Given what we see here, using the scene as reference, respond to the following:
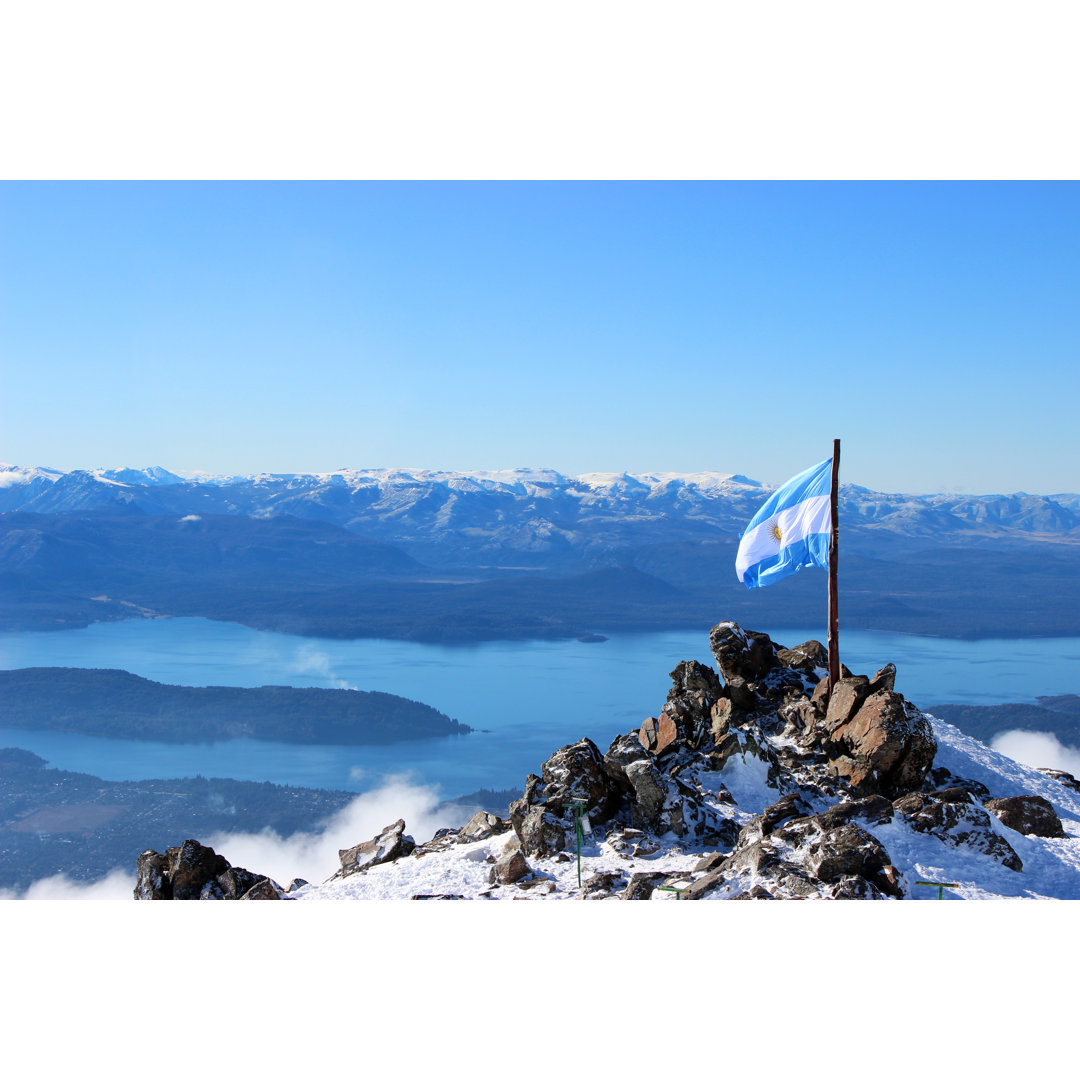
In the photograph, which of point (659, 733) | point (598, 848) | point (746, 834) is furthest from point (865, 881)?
point (659, 733)

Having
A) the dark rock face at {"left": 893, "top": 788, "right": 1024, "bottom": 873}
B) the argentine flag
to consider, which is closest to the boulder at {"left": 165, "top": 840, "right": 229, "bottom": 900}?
the argentine flag

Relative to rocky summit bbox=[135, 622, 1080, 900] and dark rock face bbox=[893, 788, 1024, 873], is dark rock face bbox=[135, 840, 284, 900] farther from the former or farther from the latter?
dark rock face bbox=[893, 788, 1024, 873]

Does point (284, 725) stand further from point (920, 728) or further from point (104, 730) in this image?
point (920, 728)

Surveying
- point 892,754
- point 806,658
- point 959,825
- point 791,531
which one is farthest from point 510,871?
point 806,658

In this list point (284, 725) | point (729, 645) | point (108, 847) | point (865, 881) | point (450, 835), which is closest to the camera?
point (865, 881)

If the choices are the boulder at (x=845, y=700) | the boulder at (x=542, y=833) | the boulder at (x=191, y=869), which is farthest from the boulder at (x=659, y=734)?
the boulder at (x=191, y=869)

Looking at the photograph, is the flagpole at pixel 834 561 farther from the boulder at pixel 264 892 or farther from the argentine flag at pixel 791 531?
the boulder at pixel 264 892
